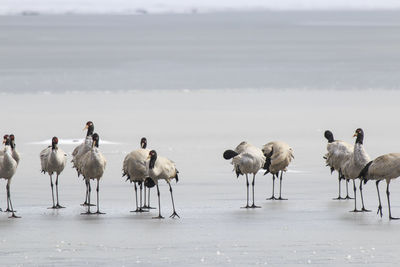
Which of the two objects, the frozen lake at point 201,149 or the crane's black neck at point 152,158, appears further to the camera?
the crane's black neck at point 152,158

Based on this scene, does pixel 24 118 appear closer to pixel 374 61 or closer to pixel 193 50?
pixel 374 61

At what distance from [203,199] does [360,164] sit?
2608 millimetres

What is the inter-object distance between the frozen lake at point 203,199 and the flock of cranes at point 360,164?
50cm

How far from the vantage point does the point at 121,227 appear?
47.0ft

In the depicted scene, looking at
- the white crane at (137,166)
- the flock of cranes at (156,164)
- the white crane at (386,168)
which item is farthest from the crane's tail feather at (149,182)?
the white crane at (386,168)

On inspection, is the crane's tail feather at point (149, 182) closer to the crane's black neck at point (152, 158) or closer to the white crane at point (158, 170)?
the white crane at point (158, 170)

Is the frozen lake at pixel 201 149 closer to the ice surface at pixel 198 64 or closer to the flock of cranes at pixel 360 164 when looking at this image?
the ice surface at pixel 198 64

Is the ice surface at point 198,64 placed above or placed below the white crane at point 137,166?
above

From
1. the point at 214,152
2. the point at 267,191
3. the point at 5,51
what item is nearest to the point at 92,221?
the point at 267,191

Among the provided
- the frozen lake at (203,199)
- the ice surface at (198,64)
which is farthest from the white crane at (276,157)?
the ice surface at (198,64)

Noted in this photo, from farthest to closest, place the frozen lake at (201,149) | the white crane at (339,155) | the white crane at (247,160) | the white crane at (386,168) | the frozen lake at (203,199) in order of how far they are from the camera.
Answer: the white crane at (339,155) → the white crane at (247,160) → the white crane at (386,168) → the frozen lake at (201,149) → the frozen lake at (203,199)

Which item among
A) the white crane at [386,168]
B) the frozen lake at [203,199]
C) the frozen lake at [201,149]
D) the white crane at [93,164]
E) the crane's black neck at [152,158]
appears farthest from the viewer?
the white crane at [93,164]

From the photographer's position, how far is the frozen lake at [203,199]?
1249 centimetres

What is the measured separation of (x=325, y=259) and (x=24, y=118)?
59.6 feet
